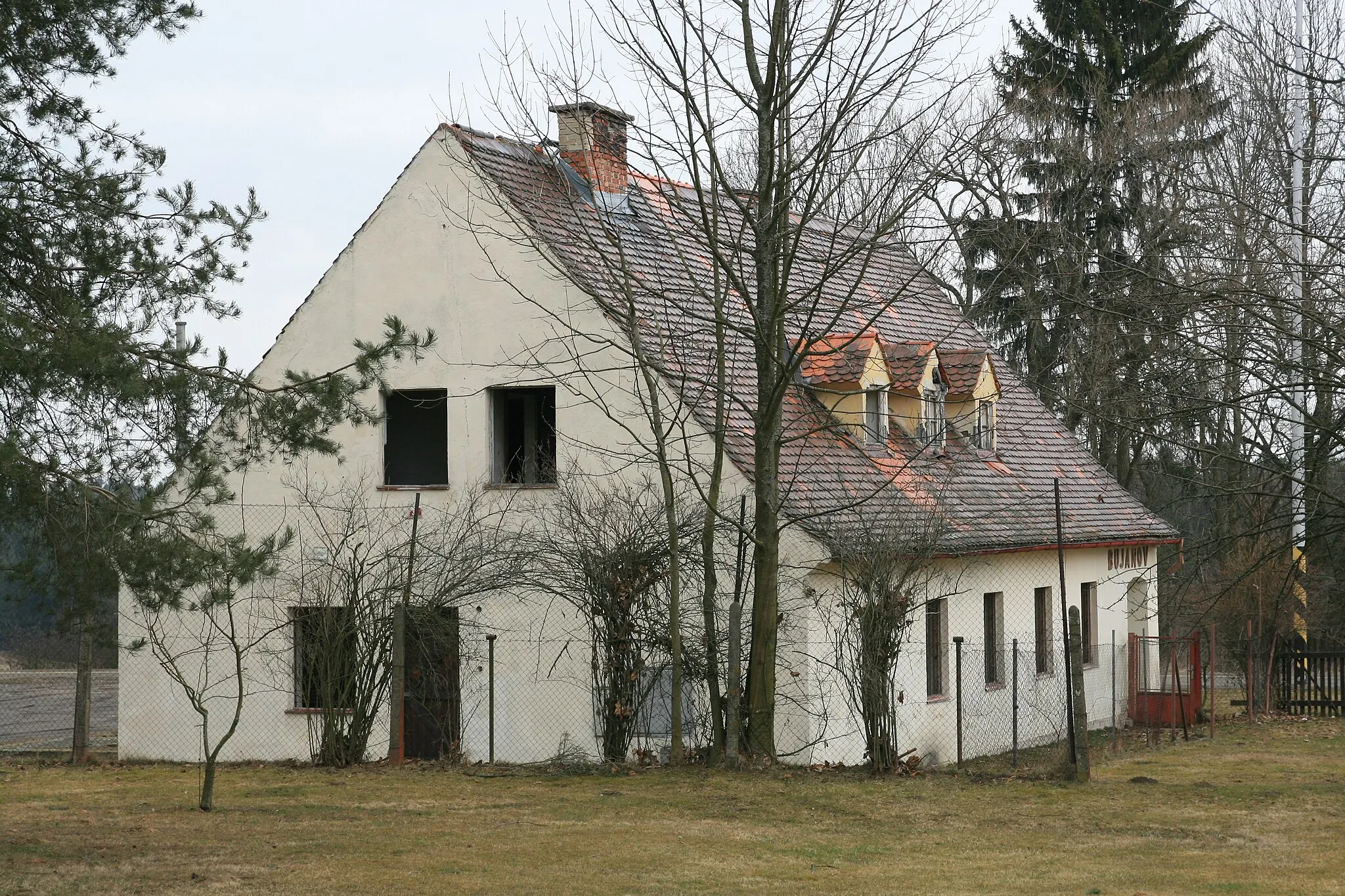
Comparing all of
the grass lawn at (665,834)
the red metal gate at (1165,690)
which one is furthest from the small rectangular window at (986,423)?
the grass lawn at (665,834)

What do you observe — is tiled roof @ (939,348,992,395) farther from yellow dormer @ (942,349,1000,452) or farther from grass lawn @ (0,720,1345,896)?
grass lawn @ (0,720,1345,896)

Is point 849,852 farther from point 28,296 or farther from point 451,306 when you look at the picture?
point 451,306

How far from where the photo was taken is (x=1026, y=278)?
3294cm

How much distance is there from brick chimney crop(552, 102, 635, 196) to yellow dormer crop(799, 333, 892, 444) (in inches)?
137

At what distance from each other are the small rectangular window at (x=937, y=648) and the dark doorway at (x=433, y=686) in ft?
19.6

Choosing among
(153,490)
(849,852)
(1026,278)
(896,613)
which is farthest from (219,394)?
(1026,278)

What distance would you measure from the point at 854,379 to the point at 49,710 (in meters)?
17.1

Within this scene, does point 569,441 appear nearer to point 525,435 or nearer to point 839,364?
point 525,435

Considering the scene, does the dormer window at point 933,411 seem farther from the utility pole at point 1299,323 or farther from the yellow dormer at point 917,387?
the utility pole at point 1299,323

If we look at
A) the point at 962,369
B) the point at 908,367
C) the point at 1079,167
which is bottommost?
the point at 908,367

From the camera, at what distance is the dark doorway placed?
16.4 m

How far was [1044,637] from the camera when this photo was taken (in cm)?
2267

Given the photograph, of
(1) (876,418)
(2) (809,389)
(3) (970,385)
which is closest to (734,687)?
(2) (809,389)

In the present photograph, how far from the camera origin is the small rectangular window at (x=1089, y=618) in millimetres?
23562
